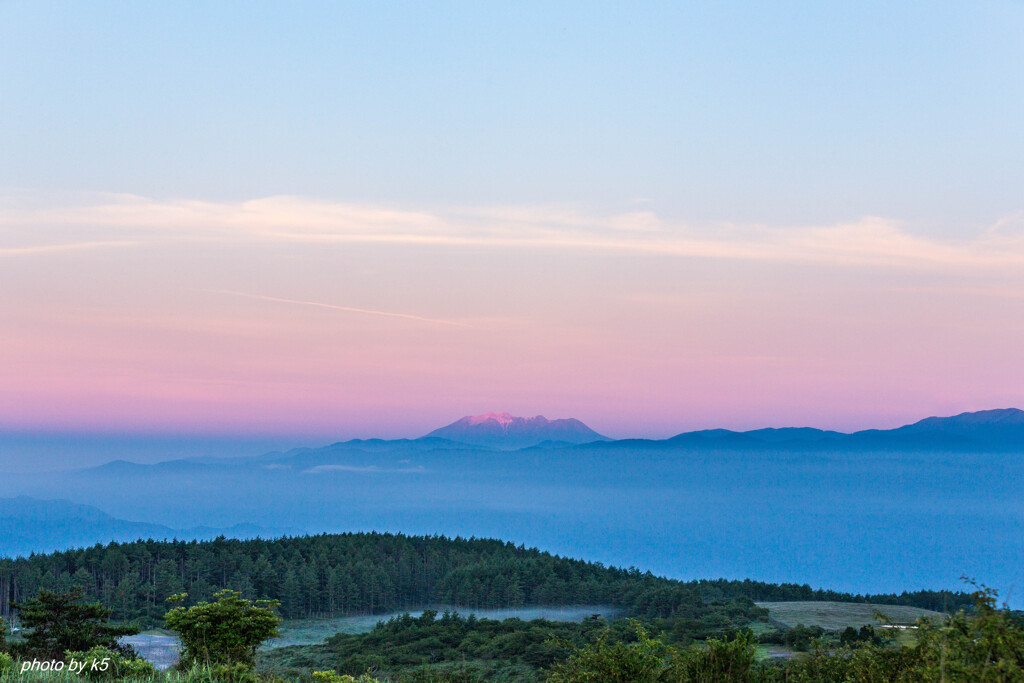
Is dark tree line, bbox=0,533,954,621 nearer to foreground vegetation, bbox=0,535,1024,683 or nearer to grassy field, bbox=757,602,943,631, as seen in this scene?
foreground vegetation, bbox=0,535,1024,683

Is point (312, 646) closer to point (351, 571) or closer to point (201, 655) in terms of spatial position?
point (351, 571)

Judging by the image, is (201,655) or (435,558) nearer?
(201,655)

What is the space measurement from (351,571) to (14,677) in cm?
7384

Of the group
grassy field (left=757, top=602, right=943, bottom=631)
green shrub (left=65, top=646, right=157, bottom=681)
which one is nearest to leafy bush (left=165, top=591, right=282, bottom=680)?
green shrub (left=65, top=646, right=157, bottom=681)

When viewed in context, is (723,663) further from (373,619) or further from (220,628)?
(373,619)

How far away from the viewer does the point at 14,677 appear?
481 inches

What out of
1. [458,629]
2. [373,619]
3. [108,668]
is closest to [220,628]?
[108,668]

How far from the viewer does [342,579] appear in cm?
8094

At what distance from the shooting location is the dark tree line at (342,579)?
2840 inches

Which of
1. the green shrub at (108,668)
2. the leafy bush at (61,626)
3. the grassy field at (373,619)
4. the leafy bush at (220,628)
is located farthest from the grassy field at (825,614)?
the green shrub at (108,668)

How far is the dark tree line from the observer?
7212 centimetres

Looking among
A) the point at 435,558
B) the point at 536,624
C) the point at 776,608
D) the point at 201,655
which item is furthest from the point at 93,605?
the point at 435,558

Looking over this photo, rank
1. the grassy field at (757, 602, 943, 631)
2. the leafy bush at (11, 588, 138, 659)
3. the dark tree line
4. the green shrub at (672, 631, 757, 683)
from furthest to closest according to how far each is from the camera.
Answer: the dark tree line
the grassy field at (757, 602, 943, 631)
the leafy bush at (11, 588, 138, 659)
the green shrub at (672, 631, 757, 683)

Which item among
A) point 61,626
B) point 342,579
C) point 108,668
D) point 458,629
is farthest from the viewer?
point 342,579
